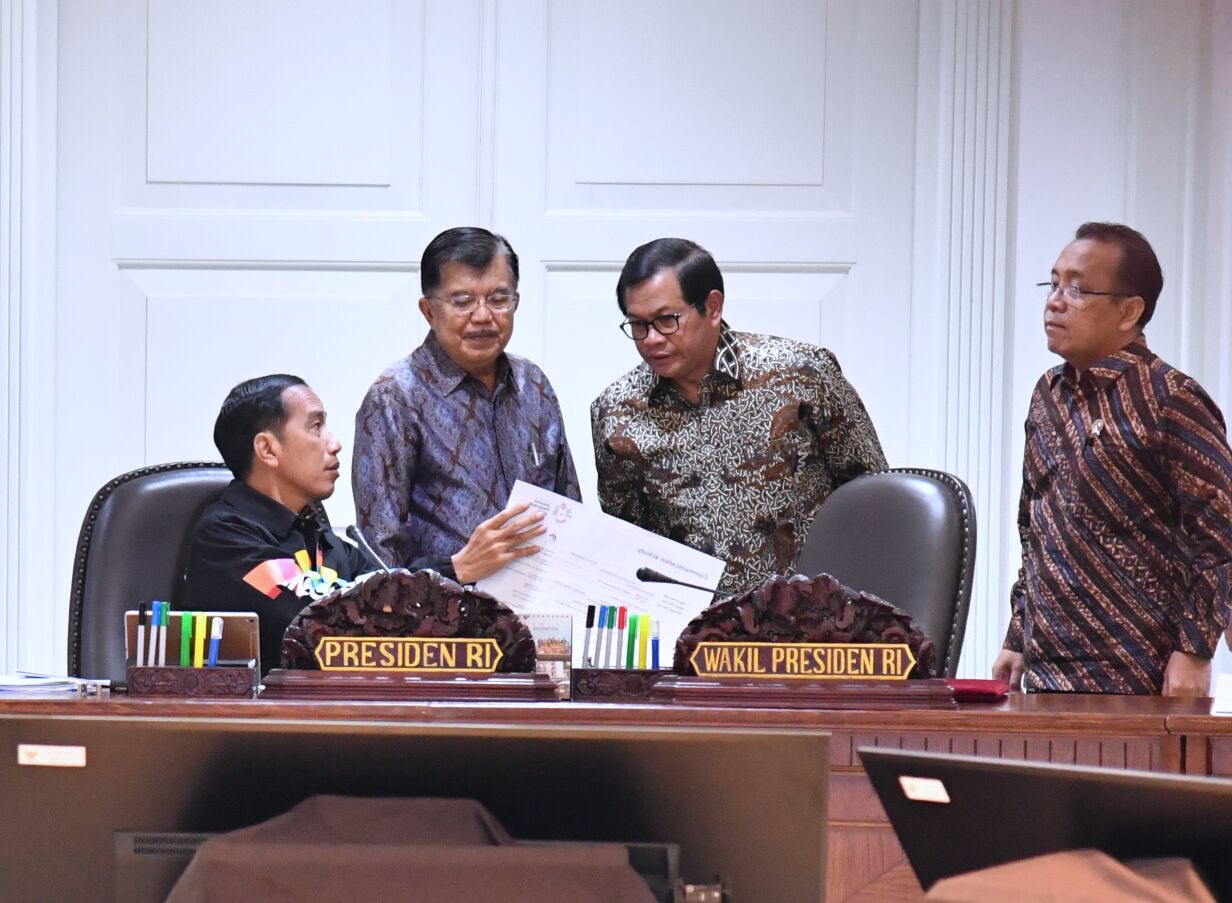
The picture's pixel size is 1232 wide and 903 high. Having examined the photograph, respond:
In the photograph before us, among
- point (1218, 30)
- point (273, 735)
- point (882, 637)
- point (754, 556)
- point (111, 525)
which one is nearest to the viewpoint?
point (273, 735)

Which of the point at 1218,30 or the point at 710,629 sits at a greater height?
the point at 1218,30

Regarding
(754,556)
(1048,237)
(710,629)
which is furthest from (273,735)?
(1048,237)

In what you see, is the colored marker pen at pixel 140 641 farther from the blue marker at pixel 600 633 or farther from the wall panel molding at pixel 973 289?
the wall panel molding at pixel 973 289

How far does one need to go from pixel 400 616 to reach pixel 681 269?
45.7 inches

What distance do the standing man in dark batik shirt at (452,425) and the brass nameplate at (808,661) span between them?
0.94m

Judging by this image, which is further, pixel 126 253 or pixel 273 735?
pixel 126 253

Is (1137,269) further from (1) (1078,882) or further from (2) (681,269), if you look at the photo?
(1) (1078,882)

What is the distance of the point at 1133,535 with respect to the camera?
8.21 feet

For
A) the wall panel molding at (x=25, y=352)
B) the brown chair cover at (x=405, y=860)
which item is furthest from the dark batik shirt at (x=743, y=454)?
the brown chair cover at (x=405, y=860)

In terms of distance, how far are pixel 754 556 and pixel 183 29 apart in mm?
2240

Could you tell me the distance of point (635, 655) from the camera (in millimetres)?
1896

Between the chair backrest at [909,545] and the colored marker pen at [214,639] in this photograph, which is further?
the chair backrest at [909,545]

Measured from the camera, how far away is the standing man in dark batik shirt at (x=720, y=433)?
2779 mm

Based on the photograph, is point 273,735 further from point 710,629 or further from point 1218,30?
point 1218,30
